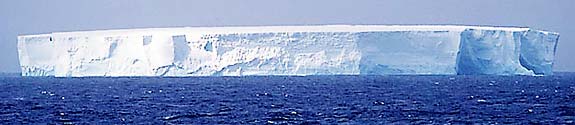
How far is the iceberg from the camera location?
38.3 meters

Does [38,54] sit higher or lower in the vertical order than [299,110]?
higher

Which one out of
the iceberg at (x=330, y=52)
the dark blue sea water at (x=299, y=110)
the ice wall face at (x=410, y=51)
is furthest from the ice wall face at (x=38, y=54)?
the dark blue sea water at (x=299, y=110)

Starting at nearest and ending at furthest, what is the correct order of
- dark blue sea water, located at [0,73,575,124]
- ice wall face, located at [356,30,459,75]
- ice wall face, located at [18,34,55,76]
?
dark blue sea water, located at [0,73,575,124] < ice wall face, located at [356,30,459,75] < ice wall face, located at [18,34,55,76]

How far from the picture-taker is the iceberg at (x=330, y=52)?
38.3 m

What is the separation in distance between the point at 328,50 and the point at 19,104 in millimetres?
17138

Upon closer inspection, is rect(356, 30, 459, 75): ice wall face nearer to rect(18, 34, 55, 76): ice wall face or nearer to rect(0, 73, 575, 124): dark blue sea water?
rect(18, 34, 55, 76): ice wall face

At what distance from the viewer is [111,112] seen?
19.3 meters

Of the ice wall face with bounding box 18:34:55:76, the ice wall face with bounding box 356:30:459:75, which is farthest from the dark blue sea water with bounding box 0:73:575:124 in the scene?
the ice wall face with bounding box 18:34:55:76

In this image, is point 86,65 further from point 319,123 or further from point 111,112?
point 319,123

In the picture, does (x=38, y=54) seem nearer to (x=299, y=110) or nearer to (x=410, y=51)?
(x=410, y=51)

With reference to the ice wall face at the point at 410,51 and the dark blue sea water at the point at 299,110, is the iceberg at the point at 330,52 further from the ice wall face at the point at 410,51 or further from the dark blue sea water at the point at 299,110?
the dark blue sea water at the point at 299,110

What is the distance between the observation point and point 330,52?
38.4m

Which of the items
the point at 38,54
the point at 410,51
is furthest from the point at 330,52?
the point at 38,54

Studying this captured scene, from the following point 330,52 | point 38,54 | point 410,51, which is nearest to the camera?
point 330,52
